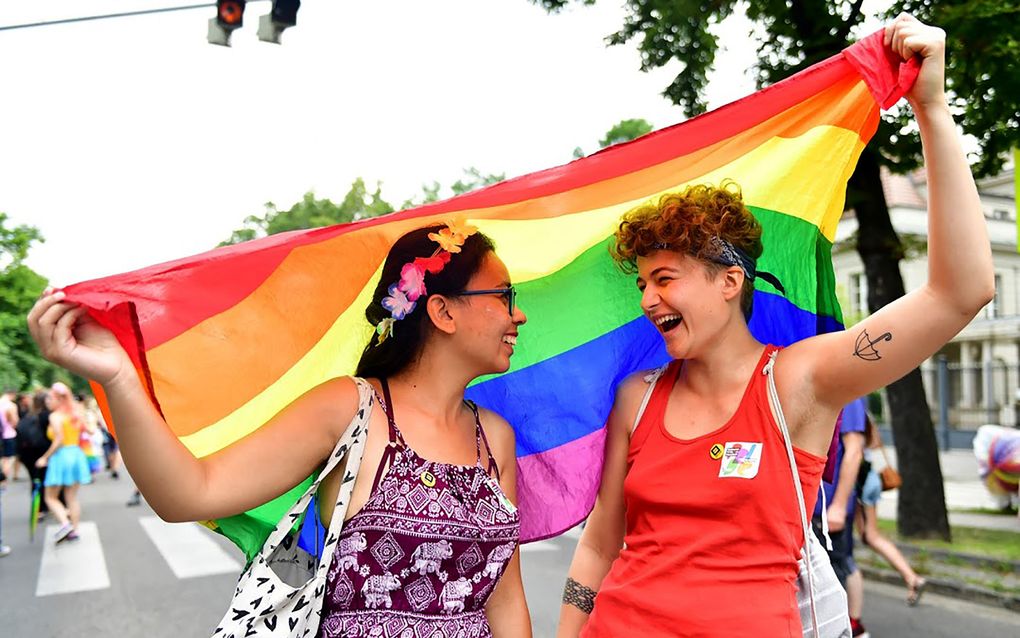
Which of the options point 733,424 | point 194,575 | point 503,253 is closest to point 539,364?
point 503,253

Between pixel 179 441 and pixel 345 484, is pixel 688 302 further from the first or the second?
pixel 179 441

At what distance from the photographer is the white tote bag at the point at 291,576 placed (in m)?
2.03

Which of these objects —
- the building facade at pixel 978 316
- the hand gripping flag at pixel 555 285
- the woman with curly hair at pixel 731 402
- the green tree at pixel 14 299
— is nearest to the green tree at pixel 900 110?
the hand gripping flag at pixel 555 285

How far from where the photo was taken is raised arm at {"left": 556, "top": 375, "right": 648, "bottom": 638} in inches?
93.7

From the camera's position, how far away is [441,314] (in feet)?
7.91

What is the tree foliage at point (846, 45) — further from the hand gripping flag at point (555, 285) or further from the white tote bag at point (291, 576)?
the white tote bag at point (291, 576)

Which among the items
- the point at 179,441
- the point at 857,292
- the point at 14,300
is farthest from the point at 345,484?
the point at 14,300

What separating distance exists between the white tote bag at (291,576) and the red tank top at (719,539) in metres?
0.69

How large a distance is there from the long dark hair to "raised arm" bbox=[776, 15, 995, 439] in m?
0.97

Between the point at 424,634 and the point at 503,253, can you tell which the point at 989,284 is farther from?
the point at 424,634

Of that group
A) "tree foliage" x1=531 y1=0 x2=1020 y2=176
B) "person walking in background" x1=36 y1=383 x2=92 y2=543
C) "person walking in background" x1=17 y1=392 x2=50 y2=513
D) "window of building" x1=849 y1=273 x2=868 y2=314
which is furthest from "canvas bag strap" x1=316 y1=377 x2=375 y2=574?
"window of building" x1=849 y1=273 x2=868 y2=314

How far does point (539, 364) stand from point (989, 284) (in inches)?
50.4

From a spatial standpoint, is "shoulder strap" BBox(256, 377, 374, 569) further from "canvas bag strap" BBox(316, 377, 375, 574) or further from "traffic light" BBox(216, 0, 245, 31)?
"traffic light" BBox(216, 0, 245, 31)

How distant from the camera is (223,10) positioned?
10.2m
